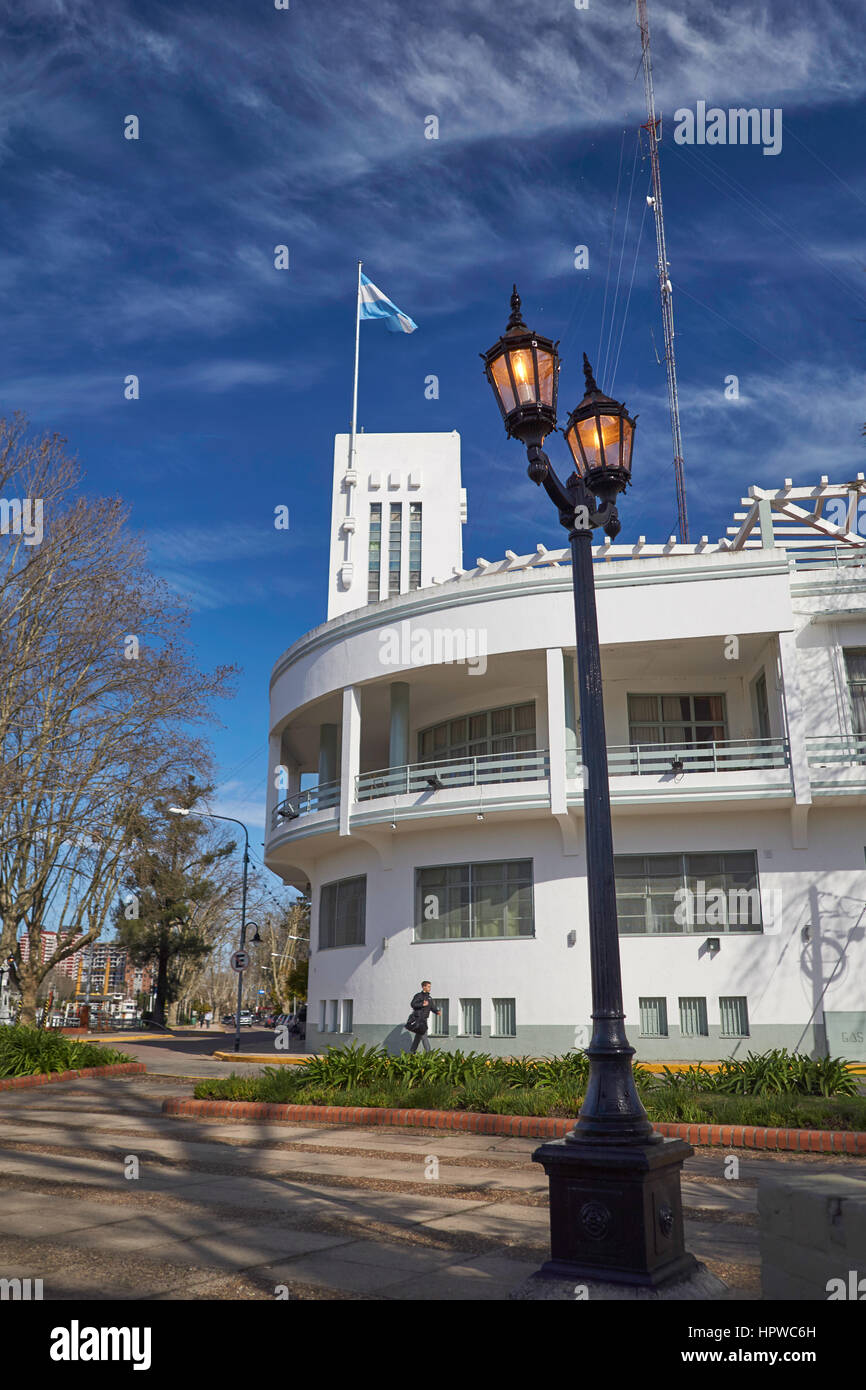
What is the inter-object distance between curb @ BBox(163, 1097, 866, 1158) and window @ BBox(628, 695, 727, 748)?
12674 millimetres

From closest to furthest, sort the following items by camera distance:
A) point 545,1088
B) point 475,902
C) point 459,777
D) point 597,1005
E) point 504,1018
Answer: point 597,1005, point 545,1088, point 504,1018, point 475,902, point 459,777

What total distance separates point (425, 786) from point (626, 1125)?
59.2ft

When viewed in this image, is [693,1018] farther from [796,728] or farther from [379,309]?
[379,309]

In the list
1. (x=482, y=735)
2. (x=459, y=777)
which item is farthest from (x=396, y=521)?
(x=459, y=777)

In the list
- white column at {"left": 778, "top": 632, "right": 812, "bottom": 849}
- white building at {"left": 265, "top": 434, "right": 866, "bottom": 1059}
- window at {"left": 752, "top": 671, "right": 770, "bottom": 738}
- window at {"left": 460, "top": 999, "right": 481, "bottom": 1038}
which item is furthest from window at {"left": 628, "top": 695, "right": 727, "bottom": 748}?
window at {"left": 460, "top": 999, "right": 481, "bottom": 1038}

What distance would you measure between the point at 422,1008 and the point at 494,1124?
7.55 m

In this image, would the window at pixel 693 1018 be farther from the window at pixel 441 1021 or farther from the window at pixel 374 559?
the window at pixel 374 559

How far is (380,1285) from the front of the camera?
5836mm

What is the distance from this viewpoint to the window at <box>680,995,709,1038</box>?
20438 mm

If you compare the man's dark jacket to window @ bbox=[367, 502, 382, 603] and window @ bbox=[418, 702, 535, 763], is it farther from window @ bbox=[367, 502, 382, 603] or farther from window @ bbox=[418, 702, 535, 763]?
window @ bbox=[367, 502, 382, 603]

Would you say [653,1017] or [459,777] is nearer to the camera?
[653,1017]

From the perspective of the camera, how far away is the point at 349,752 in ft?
80.5

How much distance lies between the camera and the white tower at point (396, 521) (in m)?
57.6
